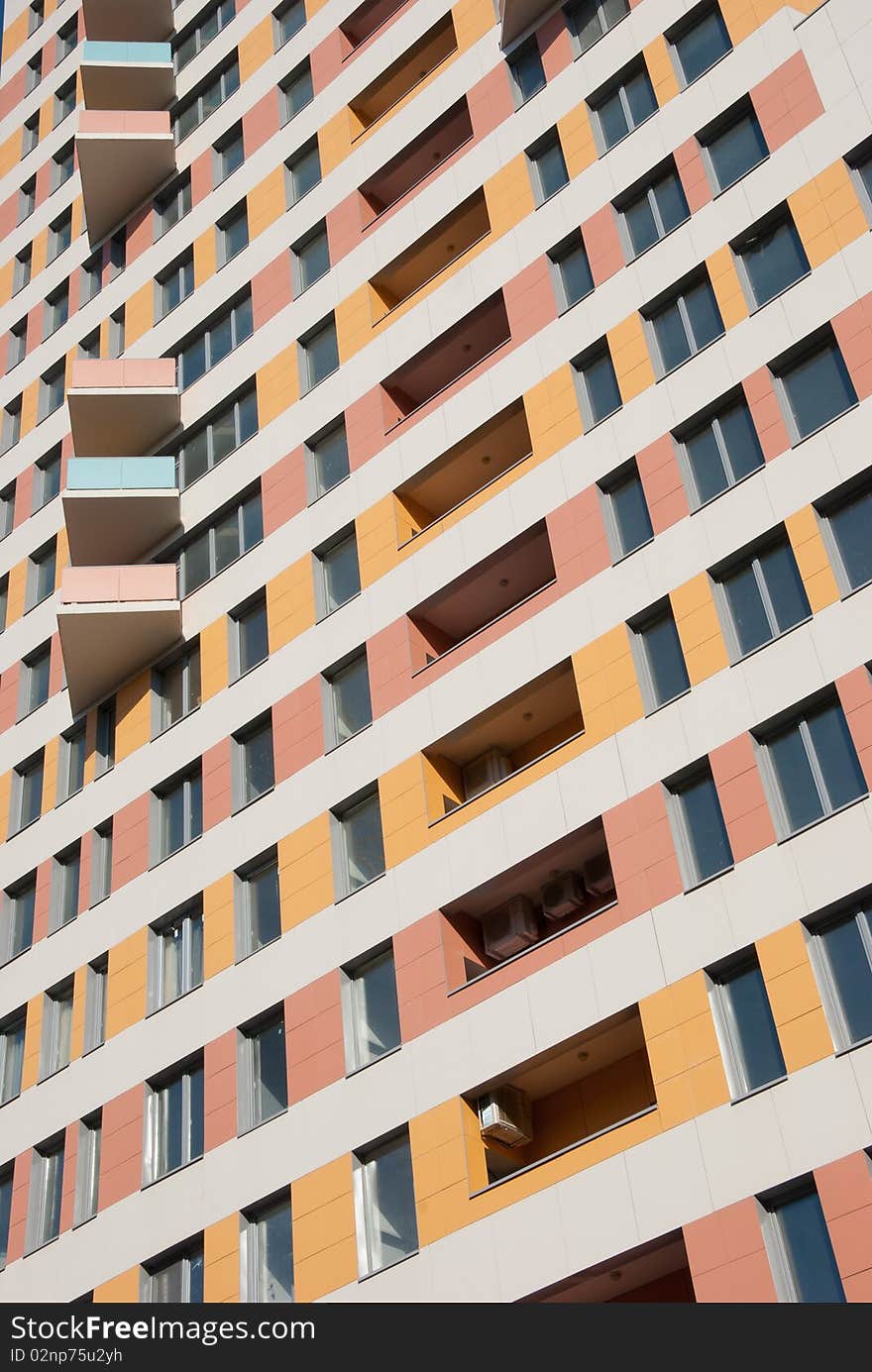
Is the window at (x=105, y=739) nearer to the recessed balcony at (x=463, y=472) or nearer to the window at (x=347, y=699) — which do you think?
the window at (x=347, y=699)

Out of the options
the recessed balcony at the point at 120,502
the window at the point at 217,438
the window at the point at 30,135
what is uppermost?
the window at the point at 30,135

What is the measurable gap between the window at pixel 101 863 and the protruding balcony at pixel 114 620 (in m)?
3.73

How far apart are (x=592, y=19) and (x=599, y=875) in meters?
19.3

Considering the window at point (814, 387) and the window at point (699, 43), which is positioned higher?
the window at point (699, 43)

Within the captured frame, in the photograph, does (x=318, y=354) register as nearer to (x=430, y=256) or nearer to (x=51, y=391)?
(x=430, y=256)

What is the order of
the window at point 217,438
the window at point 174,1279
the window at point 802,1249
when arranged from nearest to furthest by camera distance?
the window at point 802,1249 < the window at point 174,1279 < the window at point 217,438

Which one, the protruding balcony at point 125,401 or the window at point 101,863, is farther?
the protruding balcony at point 125,401

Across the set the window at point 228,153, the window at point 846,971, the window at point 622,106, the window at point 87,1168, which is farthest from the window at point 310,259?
the window at point 846,971

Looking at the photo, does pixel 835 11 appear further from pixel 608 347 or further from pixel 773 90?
pixel 608 347

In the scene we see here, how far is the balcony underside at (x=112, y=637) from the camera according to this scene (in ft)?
115

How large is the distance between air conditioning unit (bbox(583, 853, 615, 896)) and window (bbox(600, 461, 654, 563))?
5.17 m

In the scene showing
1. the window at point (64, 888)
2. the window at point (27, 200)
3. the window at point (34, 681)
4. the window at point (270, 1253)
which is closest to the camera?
the window at point (270, 1253)

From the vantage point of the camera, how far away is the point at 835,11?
97.2ft

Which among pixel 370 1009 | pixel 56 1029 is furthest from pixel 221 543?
pixel 370 1009
